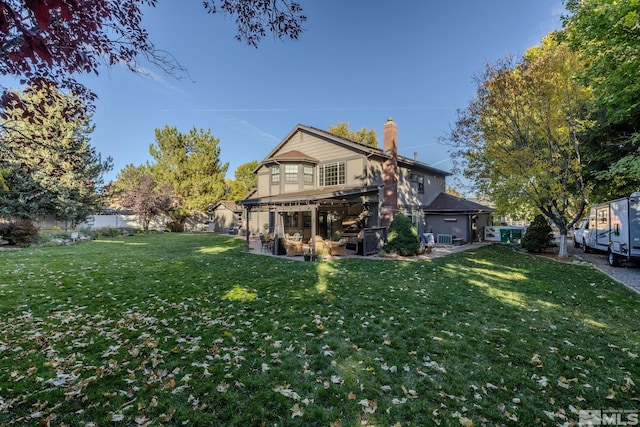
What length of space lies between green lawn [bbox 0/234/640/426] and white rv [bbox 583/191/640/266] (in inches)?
167

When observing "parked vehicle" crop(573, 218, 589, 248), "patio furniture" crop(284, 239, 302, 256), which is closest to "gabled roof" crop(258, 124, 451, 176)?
"patio furniture" crop(284, 239, 302, 256)

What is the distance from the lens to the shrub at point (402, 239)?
1467 cm

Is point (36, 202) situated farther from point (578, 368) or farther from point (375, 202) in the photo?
point (578, 368)

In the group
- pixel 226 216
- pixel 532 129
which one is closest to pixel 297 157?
pixel 532 129

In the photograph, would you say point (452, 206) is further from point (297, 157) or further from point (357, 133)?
point (357, 133)

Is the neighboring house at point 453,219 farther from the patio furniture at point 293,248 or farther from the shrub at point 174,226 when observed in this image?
the shrub at point 174,226

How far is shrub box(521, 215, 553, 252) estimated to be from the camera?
16391 millimetres

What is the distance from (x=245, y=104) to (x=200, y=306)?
61.7 feet

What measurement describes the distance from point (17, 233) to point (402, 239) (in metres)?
23.0

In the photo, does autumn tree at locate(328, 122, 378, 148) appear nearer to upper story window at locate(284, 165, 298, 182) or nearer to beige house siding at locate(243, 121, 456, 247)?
beige house siding at locate(243, 121, 456, 247)

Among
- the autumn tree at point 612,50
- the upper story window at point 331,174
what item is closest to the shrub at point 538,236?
the autumn tree at point 612,50

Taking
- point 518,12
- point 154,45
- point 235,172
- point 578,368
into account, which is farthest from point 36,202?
point 518,12

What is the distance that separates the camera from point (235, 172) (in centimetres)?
4888

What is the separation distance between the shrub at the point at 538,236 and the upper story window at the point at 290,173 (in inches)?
588
